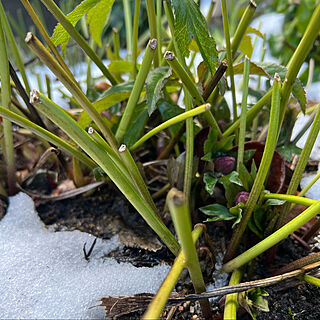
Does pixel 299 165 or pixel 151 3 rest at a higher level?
pixel 151 3

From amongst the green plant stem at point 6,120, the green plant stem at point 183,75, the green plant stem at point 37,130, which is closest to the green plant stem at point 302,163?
the green plant stem at point 183,75

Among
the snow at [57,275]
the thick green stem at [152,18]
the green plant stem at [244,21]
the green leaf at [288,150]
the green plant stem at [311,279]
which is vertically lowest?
the green plant stem at [311,279]

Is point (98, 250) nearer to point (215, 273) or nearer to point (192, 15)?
point (215, 273)

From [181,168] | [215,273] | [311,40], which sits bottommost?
[215,273]

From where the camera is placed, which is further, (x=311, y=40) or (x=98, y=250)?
(x=98, y=250)

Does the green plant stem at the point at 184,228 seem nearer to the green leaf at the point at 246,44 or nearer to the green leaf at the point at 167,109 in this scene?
the green leaf at the point at 167,109

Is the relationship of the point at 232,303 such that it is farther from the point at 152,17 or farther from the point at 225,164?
the point at 152,17

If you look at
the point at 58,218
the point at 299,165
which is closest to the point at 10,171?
the point at 58,218

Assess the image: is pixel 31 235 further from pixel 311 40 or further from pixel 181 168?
pixel 311 40
